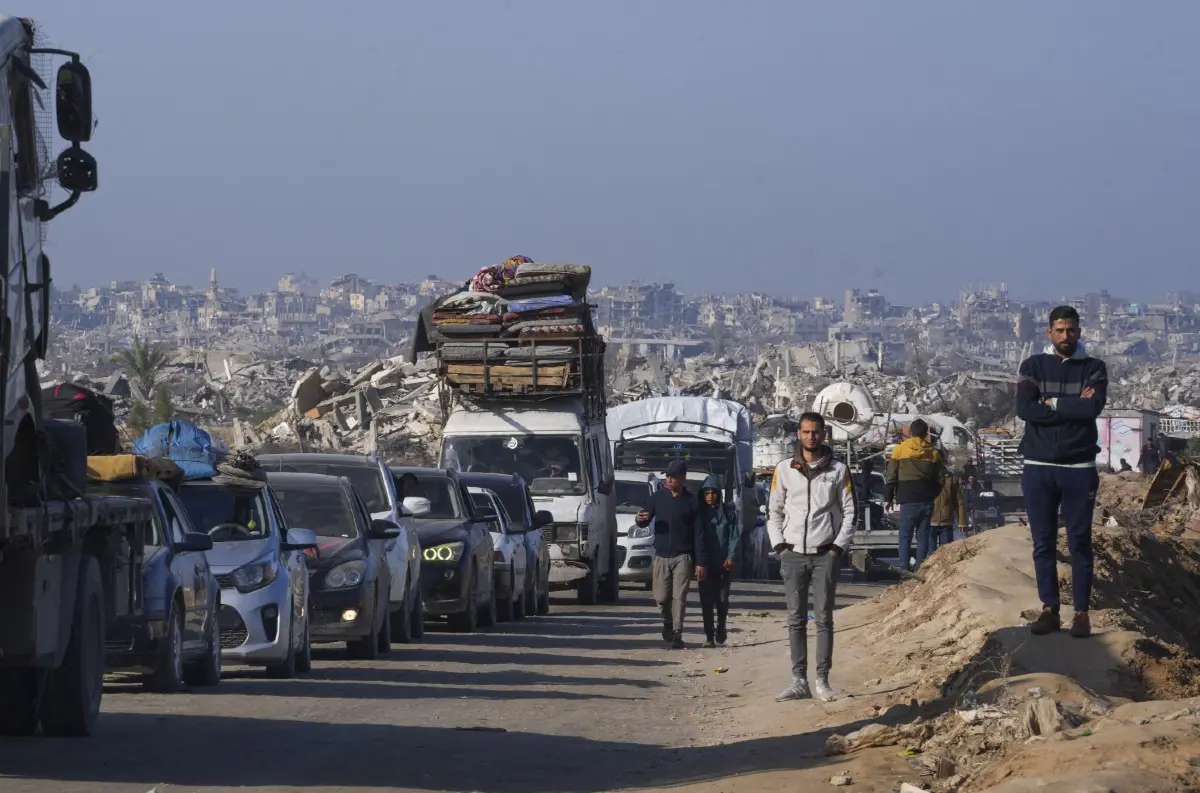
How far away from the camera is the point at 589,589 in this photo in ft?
97.9

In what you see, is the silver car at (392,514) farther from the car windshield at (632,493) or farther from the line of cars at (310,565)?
the car windshield at (632,493)

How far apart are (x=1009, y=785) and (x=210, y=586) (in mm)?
8051

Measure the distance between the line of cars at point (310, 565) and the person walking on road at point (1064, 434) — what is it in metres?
5.49

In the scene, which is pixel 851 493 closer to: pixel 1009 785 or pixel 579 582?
pixel 1009 785

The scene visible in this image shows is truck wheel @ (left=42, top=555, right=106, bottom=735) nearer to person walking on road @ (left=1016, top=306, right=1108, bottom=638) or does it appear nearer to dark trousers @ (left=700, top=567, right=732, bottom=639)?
person walking on road @ (left=1016, top=306, right=1108, bottom=638)

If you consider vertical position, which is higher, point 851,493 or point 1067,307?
point 1067,307

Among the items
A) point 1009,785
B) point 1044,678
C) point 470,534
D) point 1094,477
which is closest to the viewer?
point 1009,785

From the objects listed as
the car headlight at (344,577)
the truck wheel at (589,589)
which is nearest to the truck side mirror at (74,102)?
the car headlight at (344,577)

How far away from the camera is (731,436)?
38719 millimetres

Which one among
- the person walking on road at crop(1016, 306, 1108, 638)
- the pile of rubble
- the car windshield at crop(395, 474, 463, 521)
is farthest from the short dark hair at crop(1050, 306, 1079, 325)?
the pile of rubble

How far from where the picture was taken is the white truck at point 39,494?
984 centimetres

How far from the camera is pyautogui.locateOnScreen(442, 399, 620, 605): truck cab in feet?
95.7

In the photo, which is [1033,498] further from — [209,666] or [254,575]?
[254,575]

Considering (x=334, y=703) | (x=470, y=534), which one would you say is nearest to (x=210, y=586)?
(x=334, y=703)
